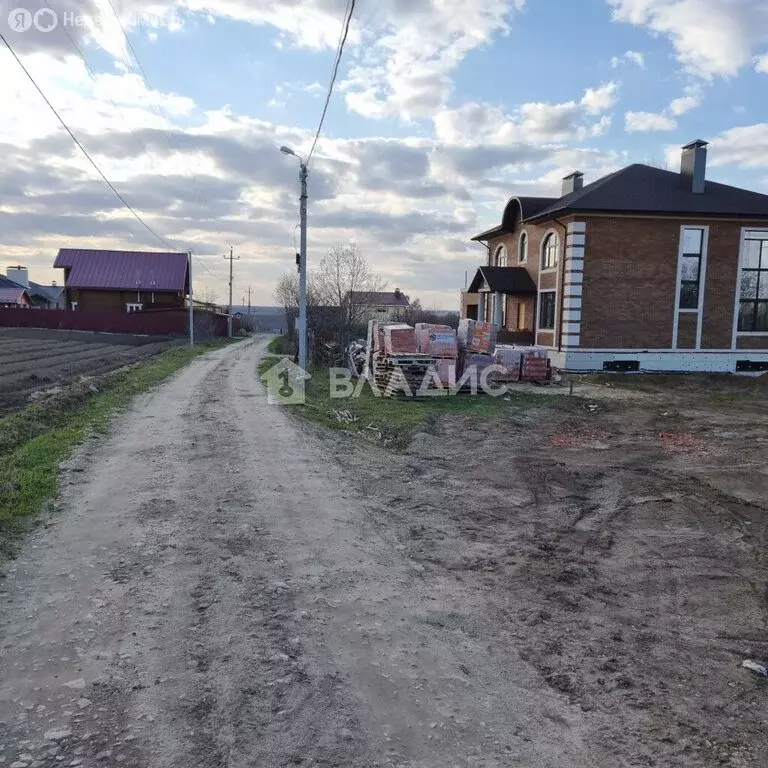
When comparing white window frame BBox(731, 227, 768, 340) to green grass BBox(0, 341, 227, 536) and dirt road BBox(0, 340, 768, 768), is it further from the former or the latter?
green grass BBox(0, 341, 227, 536)

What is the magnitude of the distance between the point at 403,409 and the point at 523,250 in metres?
16.0

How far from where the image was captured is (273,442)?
9812 mm

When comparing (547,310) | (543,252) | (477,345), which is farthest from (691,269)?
(477,345)

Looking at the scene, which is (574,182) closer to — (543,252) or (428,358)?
(543,252)

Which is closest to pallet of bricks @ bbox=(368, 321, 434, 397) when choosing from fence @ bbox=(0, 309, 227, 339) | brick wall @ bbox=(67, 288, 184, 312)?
fence @ bbox=(0, 309, 227, 339)

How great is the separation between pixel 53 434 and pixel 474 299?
2383 centimetres

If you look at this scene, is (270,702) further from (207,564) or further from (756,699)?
(756,699)

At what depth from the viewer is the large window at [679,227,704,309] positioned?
22531 millimetres

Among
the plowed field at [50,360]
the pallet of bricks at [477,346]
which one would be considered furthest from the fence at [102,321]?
the pallet of bricks at [477,346]

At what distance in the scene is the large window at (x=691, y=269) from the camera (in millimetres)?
22531

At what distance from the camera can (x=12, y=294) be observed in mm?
62625

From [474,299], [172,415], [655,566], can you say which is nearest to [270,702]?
[655,566]

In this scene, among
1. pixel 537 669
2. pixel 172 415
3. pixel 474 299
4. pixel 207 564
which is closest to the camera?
pixel 537 669

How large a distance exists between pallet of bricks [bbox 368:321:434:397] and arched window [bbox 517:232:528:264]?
12.2 meters
